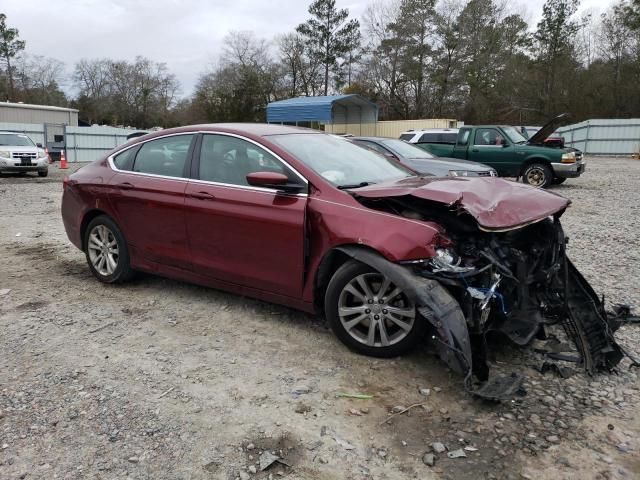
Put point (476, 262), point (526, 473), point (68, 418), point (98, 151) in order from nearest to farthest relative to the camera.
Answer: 1. point (526, 473)
2. point (68, 418)
3. point (476, 262)
4. point (98, 151)

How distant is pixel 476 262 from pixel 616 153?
29896 millimetres

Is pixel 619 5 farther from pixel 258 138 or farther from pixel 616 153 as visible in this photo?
pixel 258 138

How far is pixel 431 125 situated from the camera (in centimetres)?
3059

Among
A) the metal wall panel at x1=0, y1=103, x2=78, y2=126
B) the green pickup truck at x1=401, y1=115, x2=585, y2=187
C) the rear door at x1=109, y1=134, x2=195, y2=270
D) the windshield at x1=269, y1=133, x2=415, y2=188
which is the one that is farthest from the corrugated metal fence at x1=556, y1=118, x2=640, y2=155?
the metal wall panel at x1=0, y1=103, x2=78, y2=126

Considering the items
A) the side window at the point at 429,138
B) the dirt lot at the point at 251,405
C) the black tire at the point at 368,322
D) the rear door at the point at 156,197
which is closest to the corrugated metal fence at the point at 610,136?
the side window at the point at 429,138

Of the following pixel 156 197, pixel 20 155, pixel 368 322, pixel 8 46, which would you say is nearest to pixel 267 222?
pixel 368 322

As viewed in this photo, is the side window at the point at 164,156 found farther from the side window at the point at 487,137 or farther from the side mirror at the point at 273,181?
the side window at the point at 487,137

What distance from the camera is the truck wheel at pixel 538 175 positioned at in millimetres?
13555

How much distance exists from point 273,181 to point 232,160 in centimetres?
78

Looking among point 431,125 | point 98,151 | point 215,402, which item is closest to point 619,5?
point 431,125

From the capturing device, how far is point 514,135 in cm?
1434

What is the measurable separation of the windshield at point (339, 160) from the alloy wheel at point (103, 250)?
7.04 ft

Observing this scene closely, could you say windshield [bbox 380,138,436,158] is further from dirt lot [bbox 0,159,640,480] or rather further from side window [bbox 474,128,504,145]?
dirt lot [bbox 0,159,640,480]

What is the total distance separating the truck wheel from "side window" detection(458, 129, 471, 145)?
5.96 ft
